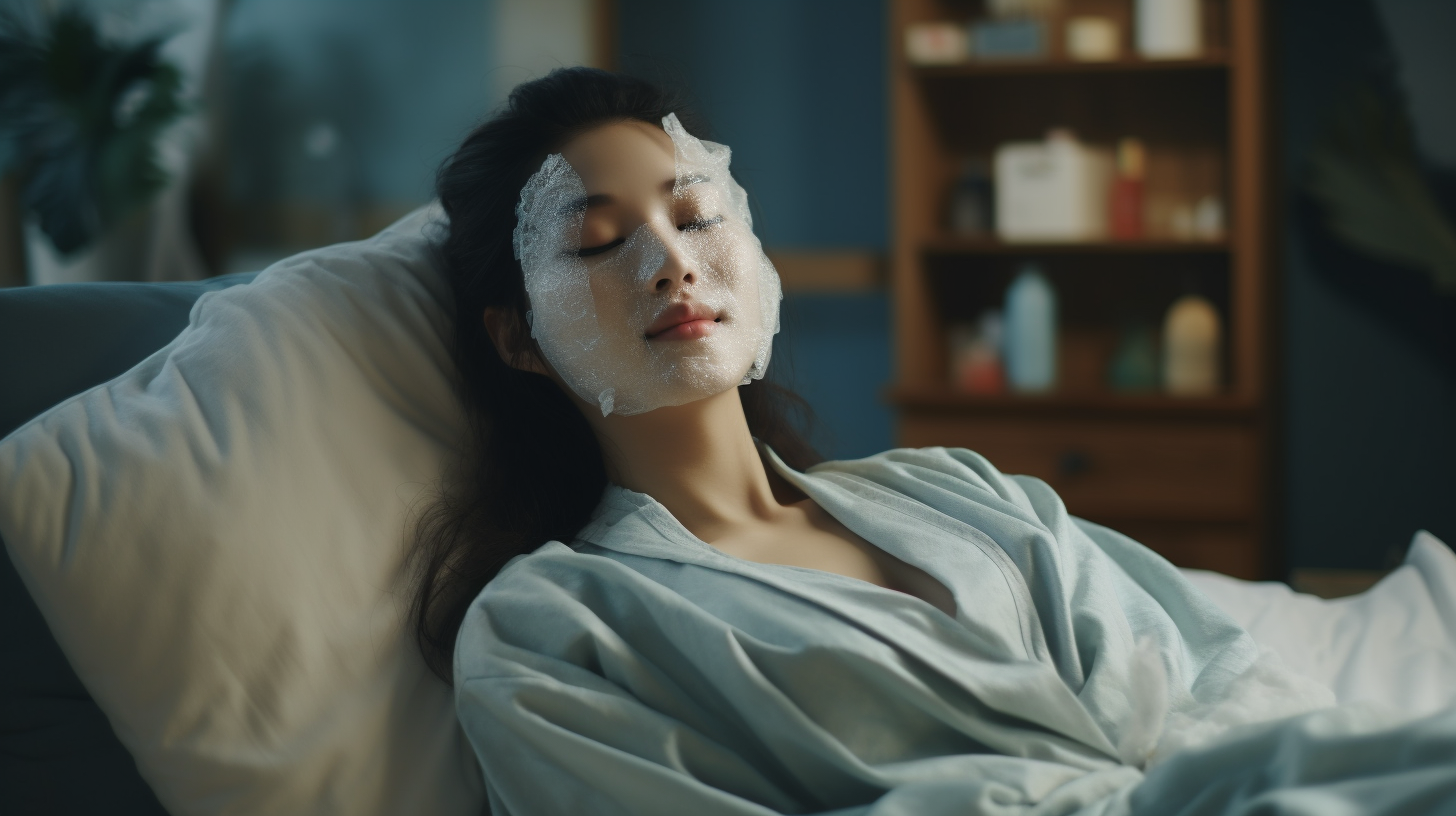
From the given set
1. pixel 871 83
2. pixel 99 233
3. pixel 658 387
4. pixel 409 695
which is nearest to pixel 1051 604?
pixel 658 387

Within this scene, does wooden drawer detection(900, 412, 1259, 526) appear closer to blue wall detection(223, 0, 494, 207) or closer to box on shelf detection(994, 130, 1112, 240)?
box on shelf detection(994, 130, 1112, 240)

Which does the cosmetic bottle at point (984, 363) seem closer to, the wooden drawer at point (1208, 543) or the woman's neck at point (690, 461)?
the wooden drawer at point (1208, 543)

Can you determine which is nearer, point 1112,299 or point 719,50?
point 1112,299

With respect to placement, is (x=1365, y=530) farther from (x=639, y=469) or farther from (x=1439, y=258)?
(x=639, y=469)

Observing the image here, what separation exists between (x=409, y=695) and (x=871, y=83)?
245 centimetres

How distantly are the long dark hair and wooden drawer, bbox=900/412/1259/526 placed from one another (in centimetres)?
157

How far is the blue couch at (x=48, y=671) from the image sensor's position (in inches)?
37.4

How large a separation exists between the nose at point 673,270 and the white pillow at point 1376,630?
0.72 meters

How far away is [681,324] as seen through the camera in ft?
3.55

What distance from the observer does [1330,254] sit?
2680mm

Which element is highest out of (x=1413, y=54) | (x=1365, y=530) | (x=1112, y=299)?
(x=1413, y=54)

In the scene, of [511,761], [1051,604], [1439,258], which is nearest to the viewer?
[511,761]

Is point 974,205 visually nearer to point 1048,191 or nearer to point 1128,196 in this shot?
point 1048,191

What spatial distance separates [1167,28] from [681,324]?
1.86m
